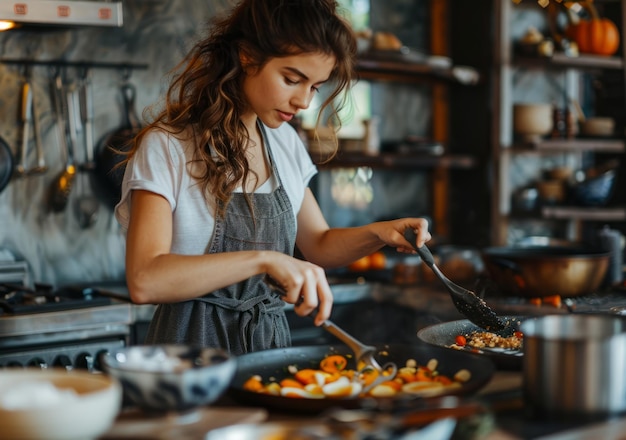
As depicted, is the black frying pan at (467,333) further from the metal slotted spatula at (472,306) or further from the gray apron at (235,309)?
the gray apron at (235,309)

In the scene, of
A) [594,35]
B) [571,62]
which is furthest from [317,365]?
[594,35]

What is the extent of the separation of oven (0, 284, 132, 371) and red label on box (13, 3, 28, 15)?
3.68ft

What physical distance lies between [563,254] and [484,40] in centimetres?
184

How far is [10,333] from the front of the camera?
10.0ft

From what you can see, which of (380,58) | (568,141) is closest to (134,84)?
(380,58)

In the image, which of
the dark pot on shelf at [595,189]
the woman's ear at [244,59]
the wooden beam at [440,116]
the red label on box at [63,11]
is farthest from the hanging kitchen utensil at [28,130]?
the dark pot on shelf at [595,189]

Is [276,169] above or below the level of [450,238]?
above

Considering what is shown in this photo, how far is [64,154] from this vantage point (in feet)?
12.7

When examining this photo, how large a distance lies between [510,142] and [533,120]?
183 millimetres

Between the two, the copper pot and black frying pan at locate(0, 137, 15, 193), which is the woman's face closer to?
the copper pot

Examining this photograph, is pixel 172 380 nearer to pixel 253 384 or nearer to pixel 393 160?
pixel 253 384

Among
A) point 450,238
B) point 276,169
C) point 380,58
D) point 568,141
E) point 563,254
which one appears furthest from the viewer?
point 450,238

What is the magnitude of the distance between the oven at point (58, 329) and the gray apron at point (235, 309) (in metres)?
1.05

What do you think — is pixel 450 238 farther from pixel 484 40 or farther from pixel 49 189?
pixel 49 189
